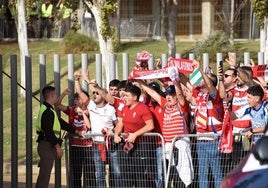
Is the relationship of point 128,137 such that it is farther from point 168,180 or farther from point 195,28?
point 195,28

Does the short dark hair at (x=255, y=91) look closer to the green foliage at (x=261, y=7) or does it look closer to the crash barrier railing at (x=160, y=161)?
the crash barrier railing at (x=160, y=161)

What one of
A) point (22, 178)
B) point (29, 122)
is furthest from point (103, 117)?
point (22, 178)

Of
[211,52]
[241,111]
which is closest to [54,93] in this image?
[241,111]

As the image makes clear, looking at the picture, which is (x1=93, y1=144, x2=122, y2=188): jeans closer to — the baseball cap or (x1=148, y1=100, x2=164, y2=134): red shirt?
(x1=148, y1=100, x2=164, y2=134): red shirt

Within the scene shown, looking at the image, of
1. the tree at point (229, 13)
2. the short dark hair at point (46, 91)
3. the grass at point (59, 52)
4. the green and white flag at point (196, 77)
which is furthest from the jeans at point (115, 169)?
the tree at point (229, 13)

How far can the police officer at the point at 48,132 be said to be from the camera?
484 inches

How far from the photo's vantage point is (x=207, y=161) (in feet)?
38.1

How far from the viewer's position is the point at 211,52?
1160 inches

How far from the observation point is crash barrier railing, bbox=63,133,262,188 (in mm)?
11555

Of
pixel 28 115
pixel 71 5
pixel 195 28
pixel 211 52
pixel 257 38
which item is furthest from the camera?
pixel 195 28

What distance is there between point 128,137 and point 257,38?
96.0 feet

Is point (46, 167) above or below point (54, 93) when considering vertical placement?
below

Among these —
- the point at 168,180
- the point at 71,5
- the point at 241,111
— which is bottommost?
the point at 168,180

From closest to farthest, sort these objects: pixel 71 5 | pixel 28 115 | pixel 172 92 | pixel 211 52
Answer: pixel 172 92 < pixel 28 115 < pixel 71 5 < pixel 211 52
